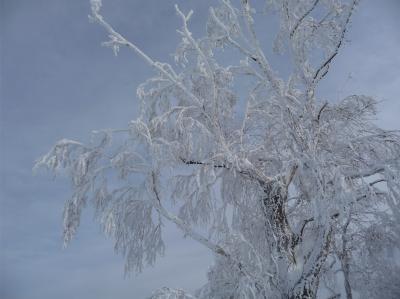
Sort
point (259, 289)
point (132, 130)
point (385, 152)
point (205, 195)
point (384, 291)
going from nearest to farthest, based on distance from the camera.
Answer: point (259, 289) → point (132, 130) → point (385, 152) → point (205, 195) → point (384, 291)

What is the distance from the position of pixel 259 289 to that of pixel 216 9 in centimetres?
720

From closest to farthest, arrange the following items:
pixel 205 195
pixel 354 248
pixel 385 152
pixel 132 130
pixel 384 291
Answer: pixel 132 130, pixel 385 152, pixel 205 195, pixel 354 248, pixel 384 291

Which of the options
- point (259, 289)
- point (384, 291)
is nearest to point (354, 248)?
point (384, 291)

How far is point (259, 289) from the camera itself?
794 centimetres

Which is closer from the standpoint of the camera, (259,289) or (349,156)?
(259,289)

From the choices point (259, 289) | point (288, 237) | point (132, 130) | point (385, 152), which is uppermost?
point (132, 130)

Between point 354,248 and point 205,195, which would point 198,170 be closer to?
point 205,195

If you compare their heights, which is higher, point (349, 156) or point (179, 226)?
point (349, 156)

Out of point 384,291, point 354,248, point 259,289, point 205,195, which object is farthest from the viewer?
point 384,291

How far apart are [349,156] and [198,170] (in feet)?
12.7

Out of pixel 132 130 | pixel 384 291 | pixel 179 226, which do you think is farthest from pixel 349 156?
pixel 384 291

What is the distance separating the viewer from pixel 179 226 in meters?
9.12

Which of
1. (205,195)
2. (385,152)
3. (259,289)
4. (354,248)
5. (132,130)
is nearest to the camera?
(259,289)

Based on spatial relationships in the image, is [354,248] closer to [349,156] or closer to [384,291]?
[384,291]
